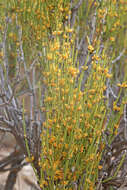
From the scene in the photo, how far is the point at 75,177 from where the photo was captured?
125cm

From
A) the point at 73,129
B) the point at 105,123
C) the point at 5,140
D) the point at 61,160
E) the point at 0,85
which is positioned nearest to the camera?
the point at 73,129

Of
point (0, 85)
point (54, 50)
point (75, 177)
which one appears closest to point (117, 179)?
point (75, 177)

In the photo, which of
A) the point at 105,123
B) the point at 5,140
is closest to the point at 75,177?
the point at 105,123

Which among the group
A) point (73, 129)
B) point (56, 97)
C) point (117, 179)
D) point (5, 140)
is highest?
point (56, 97)

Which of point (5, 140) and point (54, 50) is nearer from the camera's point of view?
point (54, 50)

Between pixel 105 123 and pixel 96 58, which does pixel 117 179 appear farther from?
pixel 96 58

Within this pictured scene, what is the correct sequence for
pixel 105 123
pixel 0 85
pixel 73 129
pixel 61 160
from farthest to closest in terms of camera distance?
pixel 0 85 < pixel 105 123 < pixel 61 160 < pixel 73 129

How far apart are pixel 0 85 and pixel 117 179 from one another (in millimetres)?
907

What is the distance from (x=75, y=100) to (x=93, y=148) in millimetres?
252

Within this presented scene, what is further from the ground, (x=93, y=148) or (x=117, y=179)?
(x=93, y=148)

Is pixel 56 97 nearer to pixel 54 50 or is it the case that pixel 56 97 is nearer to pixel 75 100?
pixel 75 100

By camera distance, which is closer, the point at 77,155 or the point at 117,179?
the point at 77,155

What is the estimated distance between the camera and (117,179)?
1.39 metres

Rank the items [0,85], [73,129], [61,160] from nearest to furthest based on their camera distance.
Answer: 1. [73,129]
2. [61,160]
3. [0,85]
